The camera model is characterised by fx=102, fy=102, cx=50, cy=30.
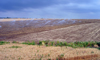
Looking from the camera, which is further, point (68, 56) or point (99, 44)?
point (99, 44)

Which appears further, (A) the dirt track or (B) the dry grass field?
(A) the dirt track

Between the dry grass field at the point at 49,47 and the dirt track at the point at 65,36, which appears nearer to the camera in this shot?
the dry grass field at the point at 49,47

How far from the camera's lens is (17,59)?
697 cm

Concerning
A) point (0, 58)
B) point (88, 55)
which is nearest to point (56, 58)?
point (88, 55)

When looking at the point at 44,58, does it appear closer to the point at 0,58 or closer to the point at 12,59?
the point at 12,59

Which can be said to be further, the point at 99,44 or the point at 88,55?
the point at 99,44

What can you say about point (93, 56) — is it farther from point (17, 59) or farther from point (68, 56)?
point (17, 59)

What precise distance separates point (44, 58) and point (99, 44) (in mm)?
7581

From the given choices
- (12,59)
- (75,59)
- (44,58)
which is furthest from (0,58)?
(75,59)

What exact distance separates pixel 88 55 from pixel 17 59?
5.01 metres

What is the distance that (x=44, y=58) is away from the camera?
7.04 m

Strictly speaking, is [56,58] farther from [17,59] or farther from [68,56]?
[17,59]

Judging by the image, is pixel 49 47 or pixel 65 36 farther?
pixel 65 36

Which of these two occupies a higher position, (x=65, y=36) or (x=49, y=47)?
(x=49, y=47)
